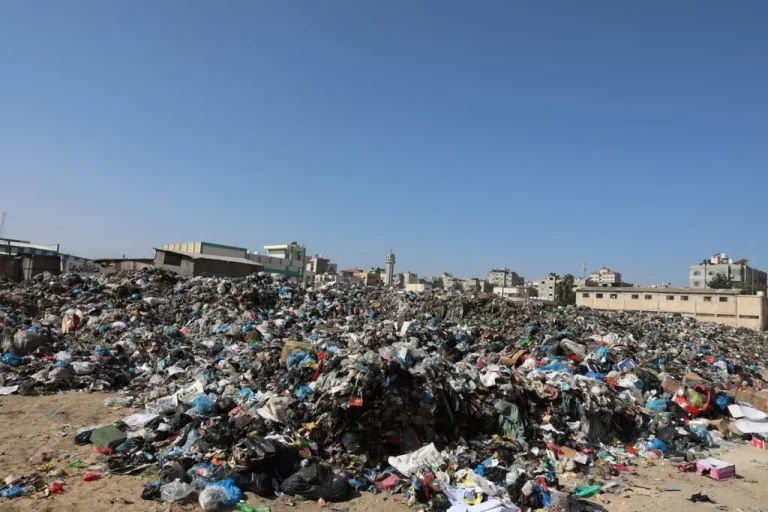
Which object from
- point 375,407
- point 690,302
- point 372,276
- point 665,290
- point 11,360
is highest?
point 372,276

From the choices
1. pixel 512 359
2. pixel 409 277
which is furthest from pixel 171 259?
pixel 409 277

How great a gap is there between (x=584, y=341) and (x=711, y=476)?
567 cm

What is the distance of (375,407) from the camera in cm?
510

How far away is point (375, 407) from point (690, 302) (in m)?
34.7

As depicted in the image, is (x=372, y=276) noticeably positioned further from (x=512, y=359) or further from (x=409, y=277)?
(x=512, y=359)

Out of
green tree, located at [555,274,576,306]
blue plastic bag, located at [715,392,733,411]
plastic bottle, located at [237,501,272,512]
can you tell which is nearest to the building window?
plastic bottle, located at [237,501,272,512]

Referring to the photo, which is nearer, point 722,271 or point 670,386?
point 670,386

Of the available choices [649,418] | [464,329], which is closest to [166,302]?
[464,329]

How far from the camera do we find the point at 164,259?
2336cm

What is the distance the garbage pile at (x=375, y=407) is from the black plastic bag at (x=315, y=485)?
0.01 m

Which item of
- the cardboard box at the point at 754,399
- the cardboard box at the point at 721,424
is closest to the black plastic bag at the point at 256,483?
the cardboard box at the point at 721,424

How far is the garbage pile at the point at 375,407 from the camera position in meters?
4.39

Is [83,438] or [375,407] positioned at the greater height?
[375,407]

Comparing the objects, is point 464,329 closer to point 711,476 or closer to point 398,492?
point 711,476
